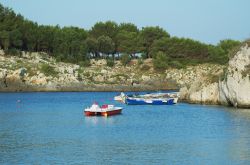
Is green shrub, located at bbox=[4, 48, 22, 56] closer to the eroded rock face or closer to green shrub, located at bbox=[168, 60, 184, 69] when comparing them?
green shrub, located at bbox=[168, 60, 184, 69]

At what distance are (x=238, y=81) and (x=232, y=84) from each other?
138 centimetres

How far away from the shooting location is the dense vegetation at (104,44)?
16200cm

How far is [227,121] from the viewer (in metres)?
67.2

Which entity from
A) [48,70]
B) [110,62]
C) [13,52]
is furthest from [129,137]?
[110,62]

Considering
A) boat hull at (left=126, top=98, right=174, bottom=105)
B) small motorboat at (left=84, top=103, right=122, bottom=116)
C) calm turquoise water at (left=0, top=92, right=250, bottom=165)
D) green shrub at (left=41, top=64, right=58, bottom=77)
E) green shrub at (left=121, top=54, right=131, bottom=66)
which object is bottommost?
calm turquoise water at (left=0, top=92, right=250, bottom=165)

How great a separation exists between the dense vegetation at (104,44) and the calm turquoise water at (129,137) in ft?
258

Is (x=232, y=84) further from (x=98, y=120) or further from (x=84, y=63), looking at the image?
(x=84, y=63)

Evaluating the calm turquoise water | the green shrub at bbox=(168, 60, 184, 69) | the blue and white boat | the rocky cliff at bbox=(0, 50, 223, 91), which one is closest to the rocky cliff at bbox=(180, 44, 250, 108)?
the calm turquoise water

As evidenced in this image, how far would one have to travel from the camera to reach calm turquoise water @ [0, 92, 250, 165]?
41969mm

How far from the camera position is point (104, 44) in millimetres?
173875

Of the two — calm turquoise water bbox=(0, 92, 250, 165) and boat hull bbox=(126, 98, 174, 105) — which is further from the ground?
boat hull bbox=(126, 98, 174, 105)

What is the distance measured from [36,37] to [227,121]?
10221cm

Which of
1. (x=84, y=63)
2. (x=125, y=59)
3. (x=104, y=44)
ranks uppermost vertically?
(x=104, y=44)

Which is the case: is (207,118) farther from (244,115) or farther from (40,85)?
(40,85)
